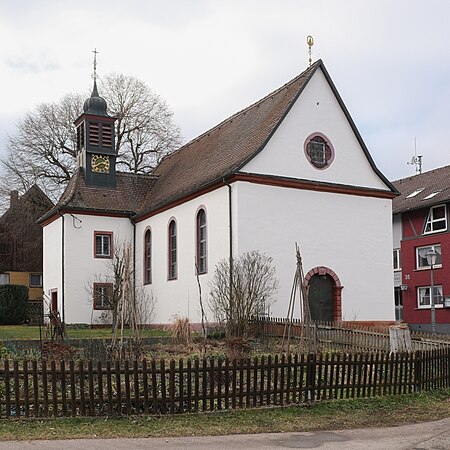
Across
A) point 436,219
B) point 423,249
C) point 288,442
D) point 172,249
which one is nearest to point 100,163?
point 172,249

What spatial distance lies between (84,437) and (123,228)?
82.6 ft

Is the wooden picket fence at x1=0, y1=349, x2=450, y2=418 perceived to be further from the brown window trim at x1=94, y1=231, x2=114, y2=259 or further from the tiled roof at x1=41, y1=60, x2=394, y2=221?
the brown window trim at x1=94, y1=231, x2=114, y2=259

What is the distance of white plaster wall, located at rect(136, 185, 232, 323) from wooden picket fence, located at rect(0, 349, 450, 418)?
12.4 metres

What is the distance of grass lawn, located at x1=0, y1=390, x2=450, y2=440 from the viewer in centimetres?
1076

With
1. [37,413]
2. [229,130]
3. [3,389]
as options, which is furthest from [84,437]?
[229,130]

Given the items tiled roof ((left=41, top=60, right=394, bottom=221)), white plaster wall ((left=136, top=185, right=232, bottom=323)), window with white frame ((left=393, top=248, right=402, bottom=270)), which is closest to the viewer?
white plaster wall ((left=136, top=185, right=232, bottom=323))

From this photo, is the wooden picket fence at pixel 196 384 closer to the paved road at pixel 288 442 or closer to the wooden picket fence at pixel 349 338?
the paved road at pixel 288 442

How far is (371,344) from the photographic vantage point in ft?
64.9

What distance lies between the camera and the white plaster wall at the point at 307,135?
1064 inches

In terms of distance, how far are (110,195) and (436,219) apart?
1759 centimetres

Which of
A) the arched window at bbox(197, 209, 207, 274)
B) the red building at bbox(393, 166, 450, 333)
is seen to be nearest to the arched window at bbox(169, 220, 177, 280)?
the arched window at bbox(197, 209, 207, 274)

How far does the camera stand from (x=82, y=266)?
113 feet

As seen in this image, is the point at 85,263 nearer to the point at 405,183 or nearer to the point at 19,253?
the point at 19,253

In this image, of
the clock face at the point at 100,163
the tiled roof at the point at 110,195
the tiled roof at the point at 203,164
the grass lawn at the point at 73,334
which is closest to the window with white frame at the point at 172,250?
the tiled roof at the point at 203,164
